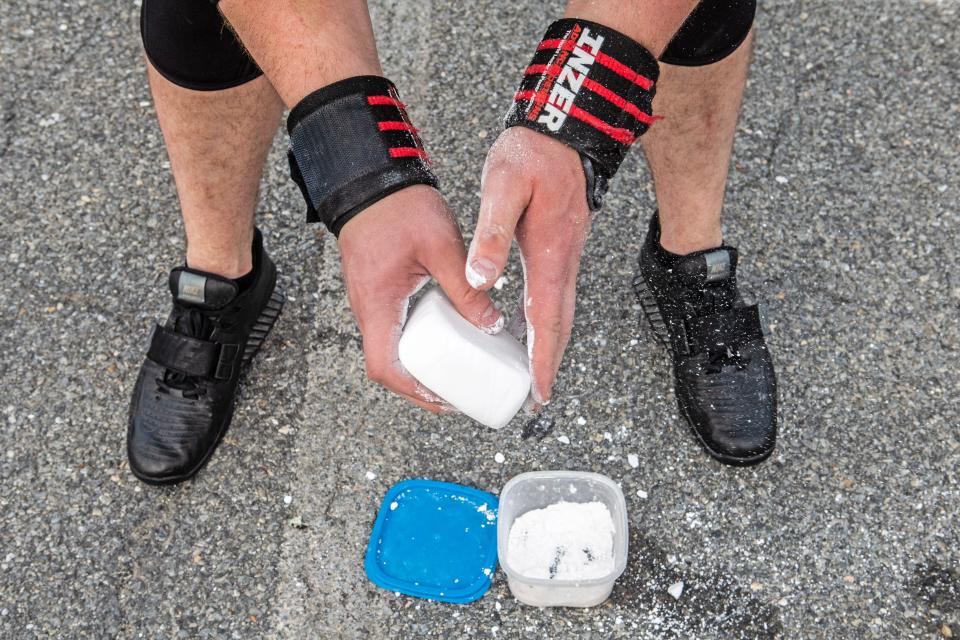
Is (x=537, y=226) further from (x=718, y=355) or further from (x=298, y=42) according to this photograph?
(x=718, y=355)

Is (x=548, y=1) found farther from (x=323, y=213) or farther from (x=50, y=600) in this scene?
(x=50, y=600)

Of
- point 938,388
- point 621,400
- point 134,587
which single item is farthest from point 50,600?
point 938,388

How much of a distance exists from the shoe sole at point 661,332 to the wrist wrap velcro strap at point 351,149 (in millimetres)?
1051

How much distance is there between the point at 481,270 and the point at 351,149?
326 mm

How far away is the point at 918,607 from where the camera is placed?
1.93 meters

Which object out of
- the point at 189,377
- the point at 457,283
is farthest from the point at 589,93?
the point at 189,377

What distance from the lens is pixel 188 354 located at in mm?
2098

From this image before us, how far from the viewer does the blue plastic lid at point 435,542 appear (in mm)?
1960

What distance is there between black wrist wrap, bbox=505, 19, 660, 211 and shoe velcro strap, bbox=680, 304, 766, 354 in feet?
2.72

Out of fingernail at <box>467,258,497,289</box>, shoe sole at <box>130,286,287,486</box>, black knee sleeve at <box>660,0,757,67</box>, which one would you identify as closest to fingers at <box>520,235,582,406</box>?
fingernail at <box>467,258,497,289</box>

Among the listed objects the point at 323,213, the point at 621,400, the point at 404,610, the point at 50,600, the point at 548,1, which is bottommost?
the point at 50,600

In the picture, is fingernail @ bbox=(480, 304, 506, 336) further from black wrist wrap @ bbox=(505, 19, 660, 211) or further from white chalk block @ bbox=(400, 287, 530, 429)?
black wrist wrap @ bbox=(505, 19, 660, 211)

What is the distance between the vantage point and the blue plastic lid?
1960mm

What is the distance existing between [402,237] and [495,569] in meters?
1.01
